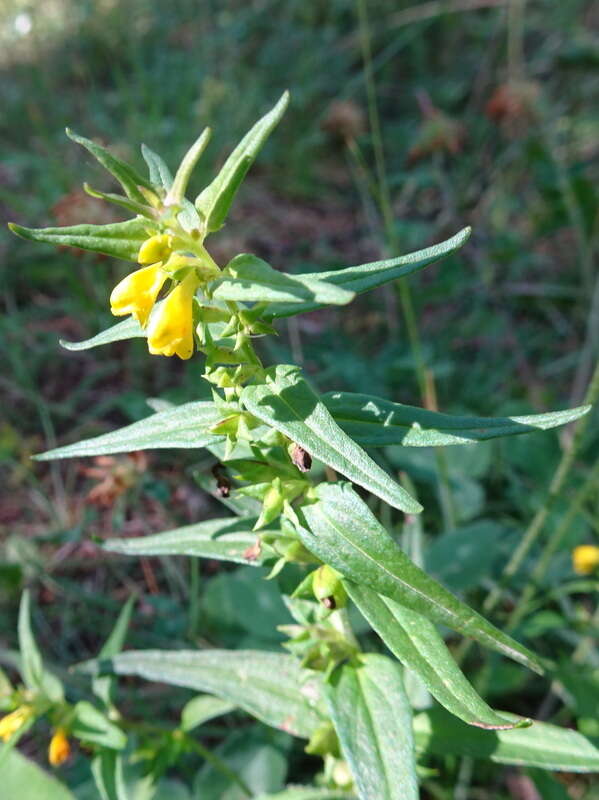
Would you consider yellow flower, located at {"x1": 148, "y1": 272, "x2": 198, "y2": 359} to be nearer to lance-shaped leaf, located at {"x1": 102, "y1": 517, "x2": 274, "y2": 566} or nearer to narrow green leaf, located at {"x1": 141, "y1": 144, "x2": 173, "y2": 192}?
narrow green leaf, located at {"x1": 141, "y1": 144, "x2": 173, "y2": 192}

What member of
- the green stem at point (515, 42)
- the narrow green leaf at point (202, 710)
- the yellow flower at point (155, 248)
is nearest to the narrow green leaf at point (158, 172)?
the yellow flower at point (155, 248)

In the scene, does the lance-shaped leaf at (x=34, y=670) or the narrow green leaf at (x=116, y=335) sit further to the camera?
the lance-shaped leaf at (x=34, y=670)

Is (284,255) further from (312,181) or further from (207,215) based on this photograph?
(207,215)

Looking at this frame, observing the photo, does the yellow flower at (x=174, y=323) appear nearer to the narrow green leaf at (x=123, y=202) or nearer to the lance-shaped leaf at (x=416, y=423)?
the narrow green leaf at (x=123, y=202)

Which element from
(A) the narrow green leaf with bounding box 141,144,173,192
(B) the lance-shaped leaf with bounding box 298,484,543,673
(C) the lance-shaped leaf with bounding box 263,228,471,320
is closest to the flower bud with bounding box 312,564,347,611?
(B) the lance-shaped leaf with bounding box 298,484,543,673

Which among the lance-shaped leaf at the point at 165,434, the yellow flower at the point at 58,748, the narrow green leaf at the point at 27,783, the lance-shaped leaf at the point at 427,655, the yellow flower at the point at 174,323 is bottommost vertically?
the narrow green leaf at the point at 27,783
